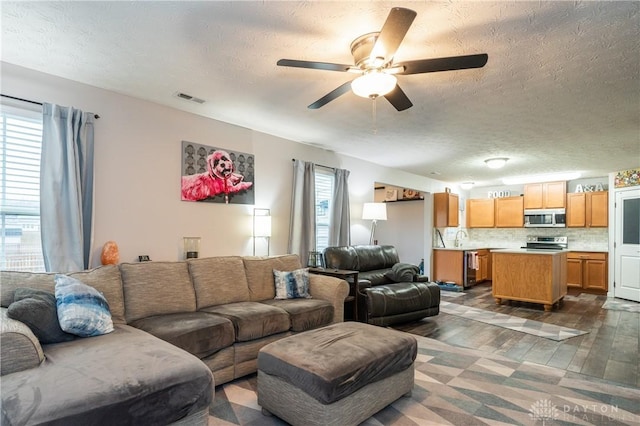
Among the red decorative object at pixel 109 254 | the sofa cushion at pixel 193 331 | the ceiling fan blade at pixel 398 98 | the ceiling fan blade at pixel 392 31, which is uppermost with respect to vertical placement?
the ceiling fan blade at pixel 392 31

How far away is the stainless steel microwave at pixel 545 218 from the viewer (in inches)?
293

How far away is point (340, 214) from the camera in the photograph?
522 centimetres

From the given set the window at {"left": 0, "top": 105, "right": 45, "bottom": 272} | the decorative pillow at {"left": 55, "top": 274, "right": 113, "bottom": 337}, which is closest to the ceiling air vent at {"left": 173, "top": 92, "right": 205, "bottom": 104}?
the window at {"left": 0, "top": 105, "right": 45, "bottom": 272}

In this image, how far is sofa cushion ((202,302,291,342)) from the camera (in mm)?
2682

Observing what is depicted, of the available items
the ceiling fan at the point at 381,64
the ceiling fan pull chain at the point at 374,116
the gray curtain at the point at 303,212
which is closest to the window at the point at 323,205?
the gray curtain at the point at 303,212

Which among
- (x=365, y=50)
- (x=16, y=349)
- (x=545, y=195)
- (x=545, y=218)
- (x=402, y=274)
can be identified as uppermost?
(x=365, y=50)

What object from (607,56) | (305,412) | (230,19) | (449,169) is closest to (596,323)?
(449,169)

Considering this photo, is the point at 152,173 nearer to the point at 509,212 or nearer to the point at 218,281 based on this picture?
the point at 218,281

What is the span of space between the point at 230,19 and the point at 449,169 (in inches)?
217

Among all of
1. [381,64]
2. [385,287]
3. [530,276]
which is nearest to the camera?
[381,64]

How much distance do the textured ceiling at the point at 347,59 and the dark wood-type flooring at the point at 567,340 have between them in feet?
8.01

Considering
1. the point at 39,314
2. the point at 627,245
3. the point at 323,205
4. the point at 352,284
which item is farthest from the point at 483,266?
the point at 39,314

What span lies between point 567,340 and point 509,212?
16.4 feet

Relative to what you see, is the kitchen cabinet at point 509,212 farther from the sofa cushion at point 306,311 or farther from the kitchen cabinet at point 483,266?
the sofa cushion at point 306,311
